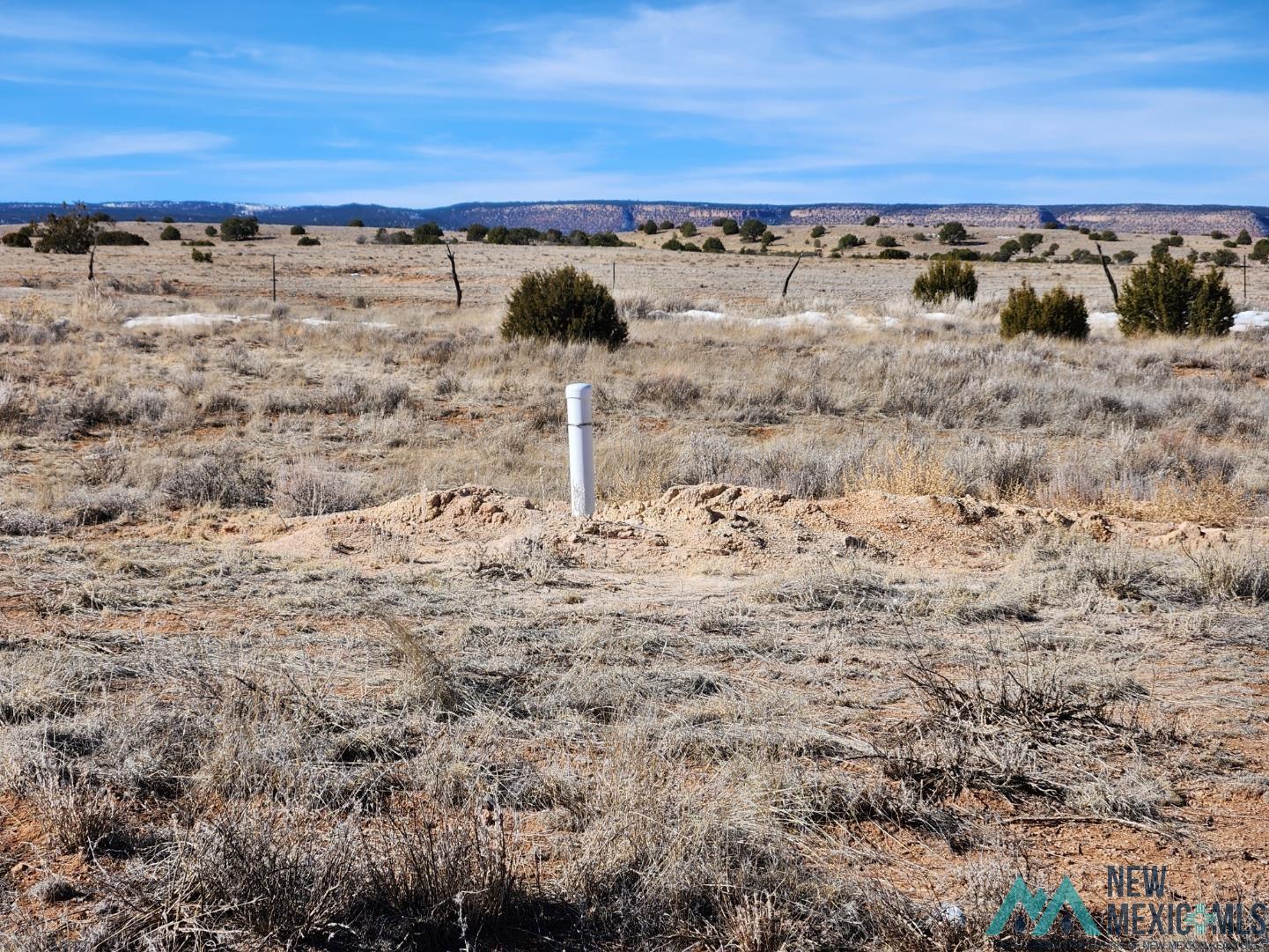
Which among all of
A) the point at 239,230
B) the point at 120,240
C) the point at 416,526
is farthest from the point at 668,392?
the point at 239,230

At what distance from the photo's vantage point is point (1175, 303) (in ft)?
77.2

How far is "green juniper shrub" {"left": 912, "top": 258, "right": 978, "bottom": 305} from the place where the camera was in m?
30.0

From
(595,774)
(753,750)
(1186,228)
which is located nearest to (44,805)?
(595,774)

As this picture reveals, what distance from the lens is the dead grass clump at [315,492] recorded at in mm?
8766

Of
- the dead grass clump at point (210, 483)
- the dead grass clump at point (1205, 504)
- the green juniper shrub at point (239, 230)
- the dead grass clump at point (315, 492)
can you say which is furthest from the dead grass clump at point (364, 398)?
the green juniper shrub at point (239, 230)

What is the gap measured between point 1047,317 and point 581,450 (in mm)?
17528

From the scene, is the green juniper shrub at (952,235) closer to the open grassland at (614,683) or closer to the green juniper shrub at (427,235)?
the green juniper shrub at (427,235)

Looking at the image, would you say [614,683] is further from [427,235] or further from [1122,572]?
[427,235]

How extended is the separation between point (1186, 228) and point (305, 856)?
140 m

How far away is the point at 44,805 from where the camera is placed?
316 cm

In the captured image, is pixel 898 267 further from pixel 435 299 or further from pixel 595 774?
pixel 595 774

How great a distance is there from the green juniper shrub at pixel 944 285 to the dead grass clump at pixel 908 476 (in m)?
21.4

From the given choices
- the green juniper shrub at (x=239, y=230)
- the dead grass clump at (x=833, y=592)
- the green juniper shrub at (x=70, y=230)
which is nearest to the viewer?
the dead grass clump at (x=833, y=592)

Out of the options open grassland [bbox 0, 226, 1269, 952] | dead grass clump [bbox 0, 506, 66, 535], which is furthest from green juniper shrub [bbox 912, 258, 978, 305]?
dead grass clump [bbox 0, 506, 66, 535]
